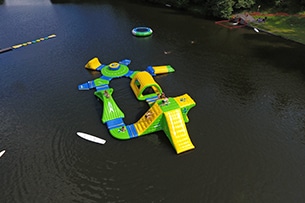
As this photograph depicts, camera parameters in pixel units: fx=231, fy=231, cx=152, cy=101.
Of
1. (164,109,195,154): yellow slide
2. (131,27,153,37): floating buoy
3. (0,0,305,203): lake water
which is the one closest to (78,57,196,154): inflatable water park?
(164,109,195,154): yellow slide

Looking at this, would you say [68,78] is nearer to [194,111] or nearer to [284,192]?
[194,111]

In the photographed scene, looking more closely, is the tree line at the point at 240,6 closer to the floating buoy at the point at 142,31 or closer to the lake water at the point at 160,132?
the lake water at the point at 160,132

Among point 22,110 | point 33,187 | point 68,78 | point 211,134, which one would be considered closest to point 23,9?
point 68,78

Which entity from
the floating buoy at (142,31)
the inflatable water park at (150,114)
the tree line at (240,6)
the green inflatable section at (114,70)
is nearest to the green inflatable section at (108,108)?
the inflatable water park at (150,114)

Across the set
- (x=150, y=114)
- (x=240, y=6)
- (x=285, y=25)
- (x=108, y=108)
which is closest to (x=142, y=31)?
(x=240, y=6)

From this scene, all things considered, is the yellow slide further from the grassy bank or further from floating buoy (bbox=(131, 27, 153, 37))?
the grassy bank

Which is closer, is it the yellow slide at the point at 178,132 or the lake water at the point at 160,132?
the lake water at the point at 160,132

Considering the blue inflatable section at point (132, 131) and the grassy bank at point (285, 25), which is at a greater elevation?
the grassy bank at point (285, 25)
